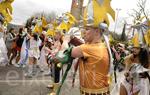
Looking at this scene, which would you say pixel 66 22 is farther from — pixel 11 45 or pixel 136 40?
pixel 11 45

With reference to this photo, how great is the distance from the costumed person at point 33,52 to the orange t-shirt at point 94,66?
7763mm

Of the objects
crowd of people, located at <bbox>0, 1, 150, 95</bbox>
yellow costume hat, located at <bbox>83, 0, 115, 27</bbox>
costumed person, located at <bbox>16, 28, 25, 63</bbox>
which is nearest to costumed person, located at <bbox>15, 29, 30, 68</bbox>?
costumed person, located at <bbox>16, 28, 25, 63</bbox>

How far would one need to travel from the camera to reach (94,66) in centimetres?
421

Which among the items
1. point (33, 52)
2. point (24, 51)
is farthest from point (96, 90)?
point (24, 51)

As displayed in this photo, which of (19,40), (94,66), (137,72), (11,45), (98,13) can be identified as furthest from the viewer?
(11,45)

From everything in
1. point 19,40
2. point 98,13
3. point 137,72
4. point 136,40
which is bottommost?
point 19,40

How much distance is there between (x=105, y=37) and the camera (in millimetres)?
4508

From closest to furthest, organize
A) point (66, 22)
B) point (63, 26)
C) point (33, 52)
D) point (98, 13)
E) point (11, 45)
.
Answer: point (98, 13) < point (63, 26) < point (66, 22) < point (33, 52) < point (11, 45)

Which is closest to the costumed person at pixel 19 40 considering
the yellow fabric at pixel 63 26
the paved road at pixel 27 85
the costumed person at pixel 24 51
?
the costumed person at pixel 24 51

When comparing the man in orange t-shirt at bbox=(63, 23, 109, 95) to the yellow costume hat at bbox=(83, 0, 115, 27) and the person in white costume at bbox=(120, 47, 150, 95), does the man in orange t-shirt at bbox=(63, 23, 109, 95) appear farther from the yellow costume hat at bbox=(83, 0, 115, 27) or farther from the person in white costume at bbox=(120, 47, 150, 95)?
the person in white costume at bbox=(120, 47, 150, 95)

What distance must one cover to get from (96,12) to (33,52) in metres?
8.57

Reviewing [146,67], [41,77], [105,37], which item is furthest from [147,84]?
[41,77]

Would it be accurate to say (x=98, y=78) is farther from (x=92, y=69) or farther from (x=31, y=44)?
(x=31, y=44)

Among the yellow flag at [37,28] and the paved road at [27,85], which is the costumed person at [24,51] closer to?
the yellow flag at [37,28]
